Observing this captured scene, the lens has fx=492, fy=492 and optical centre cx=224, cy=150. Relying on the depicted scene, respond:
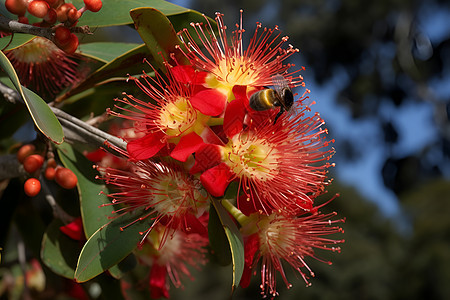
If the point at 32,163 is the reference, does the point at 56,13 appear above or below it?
above

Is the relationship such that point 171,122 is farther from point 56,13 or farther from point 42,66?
point 42,66

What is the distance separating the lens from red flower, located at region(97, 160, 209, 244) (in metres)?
1.12

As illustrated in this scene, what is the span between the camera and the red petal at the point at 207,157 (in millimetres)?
1022

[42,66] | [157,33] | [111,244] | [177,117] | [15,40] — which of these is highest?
[157,33]

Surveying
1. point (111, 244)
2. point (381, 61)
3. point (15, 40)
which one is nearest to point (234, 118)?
point (111, 244)

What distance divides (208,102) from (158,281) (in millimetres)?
670

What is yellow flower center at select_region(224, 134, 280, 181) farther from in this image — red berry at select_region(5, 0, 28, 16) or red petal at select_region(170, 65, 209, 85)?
red berry at select_region(5, 0, 28, 16)

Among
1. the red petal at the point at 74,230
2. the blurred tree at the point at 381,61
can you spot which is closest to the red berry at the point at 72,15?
the red petal at the point at 74,230

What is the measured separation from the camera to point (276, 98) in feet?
3.65

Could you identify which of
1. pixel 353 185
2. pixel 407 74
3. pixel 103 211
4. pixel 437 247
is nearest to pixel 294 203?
pixel 103 211

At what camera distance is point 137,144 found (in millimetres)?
1049

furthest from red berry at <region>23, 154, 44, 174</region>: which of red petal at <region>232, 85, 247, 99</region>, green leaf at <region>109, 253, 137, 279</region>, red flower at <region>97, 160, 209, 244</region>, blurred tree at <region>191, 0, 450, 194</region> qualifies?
blurred tree at <region>191, 0, 450, 194</region>

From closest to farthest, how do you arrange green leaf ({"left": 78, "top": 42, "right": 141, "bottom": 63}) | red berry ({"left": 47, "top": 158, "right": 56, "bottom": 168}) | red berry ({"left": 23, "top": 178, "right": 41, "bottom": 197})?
1. red berry ({"left": 23, "top": 178, "right": 41, "bottom": 197})
2. red berry ({"left": 47, "top": 158, "right": 56, "bottom": 168})
3. green leaf ({"left": 78, "top": 42, "right": 141, "bottom": 63})

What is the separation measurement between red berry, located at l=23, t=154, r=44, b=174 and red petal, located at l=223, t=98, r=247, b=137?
0.52m
